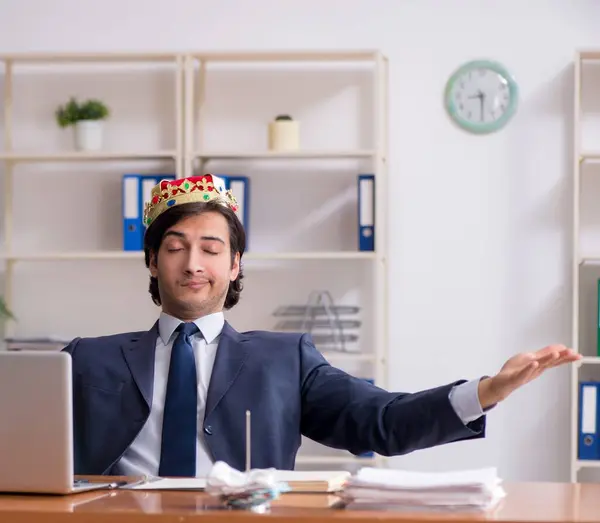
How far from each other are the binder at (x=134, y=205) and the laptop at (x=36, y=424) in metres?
2.50

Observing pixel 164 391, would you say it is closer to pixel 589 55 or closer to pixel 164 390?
pixel 164 390

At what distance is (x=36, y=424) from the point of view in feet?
5.62

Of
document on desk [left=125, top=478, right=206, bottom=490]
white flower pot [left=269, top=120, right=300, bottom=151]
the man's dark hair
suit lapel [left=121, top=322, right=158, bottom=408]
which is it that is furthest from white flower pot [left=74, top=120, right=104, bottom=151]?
document on desk [left=125, top=478, right=206, bottom=490]

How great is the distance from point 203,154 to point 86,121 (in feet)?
1.73

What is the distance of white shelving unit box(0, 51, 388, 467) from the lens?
4117 mm

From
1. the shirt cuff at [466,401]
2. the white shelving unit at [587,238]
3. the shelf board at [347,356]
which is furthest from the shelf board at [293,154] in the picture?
the shirt cuff at [466,401]

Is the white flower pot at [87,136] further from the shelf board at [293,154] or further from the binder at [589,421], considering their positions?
the binder at [589,421]

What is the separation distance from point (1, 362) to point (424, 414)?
2.60 ft

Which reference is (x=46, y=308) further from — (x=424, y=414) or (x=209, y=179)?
(x=424, y=414)

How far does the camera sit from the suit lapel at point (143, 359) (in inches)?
91.1

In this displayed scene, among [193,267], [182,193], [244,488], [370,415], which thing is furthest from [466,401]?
[182,193]

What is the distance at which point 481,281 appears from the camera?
14.1ft

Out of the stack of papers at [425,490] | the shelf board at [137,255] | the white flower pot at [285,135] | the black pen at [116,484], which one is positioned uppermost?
the white flower pot at [285,135]

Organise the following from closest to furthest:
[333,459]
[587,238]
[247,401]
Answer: [247,401]
[333,459]
[587,238]
